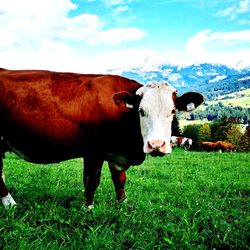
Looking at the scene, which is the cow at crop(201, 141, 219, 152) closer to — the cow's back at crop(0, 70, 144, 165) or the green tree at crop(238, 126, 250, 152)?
the green tree at crop(238, 126, 250, 152)

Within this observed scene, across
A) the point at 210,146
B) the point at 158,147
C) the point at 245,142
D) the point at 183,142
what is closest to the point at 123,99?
the point at 158,147

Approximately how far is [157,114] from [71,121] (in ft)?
5.94

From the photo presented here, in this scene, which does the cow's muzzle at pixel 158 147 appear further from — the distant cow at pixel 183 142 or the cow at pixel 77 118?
the distant cow at pixel 183 142

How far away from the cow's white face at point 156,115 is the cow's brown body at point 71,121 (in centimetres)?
60

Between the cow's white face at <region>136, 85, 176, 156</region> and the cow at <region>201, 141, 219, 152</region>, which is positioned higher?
the cow's white face at <region>136, 85, 176, 156</region>

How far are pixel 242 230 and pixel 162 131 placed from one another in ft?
6.68

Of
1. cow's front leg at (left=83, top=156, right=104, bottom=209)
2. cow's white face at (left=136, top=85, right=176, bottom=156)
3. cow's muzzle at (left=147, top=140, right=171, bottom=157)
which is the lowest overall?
cow's front leg at (left=83, top=156, right=104, bottom=209)

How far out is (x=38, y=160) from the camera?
784 centimetres

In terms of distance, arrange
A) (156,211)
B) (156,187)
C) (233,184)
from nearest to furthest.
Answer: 1. (156,211)
2. (156,187)
3. (233,184)

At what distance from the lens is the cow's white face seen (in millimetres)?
6273

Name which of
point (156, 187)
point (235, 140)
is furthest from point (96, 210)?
point (235, 140)

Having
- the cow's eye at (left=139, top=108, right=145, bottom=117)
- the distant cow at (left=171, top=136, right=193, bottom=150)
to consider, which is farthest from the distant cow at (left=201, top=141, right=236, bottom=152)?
the cow's eye at (left=139, top=108, right=145, bottom=117)

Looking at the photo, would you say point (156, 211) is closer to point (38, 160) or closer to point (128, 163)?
point (128, 163)

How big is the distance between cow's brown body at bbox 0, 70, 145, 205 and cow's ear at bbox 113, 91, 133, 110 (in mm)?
169
